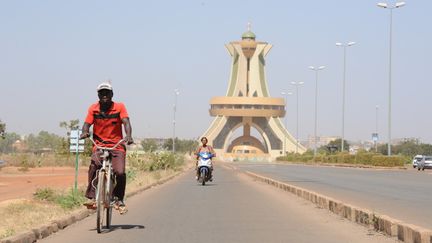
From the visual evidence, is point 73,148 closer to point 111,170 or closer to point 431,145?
point 111,170

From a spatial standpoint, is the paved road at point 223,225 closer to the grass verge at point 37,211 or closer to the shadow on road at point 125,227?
the shadow on road at point 125,227

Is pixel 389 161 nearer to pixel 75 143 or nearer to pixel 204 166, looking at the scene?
pixel 204 166

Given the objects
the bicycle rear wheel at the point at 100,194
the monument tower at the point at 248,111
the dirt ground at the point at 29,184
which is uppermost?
the monument tower at the point at 248,111

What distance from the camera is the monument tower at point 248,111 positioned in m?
164

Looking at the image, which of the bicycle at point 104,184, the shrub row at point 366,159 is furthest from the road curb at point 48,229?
the shrub row at point 366,159

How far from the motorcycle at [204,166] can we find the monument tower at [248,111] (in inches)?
5284

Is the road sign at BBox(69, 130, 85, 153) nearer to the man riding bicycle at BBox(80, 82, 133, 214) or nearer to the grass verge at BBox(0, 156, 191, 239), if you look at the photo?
the grass verge at BBox(0, 156, 191, 239)

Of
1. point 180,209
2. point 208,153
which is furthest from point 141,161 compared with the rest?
point 180,209

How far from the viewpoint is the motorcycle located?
26188 millimetres

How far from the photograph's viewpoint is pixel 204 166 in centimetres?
2634

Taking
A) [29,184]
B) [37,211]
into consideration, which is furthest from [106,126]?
[29,184]

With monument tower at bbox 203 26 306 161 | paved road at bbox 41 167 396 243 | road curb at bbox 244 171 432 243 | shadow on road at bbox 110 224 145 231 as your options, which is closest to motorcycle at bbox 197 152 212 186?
paved road at bbox 41 167 396 243

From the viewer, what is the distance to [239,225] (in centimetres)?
1148

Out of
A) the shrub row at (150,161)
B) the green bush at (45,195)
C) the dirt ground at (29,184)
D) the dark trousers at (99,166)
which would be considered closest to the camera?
the dark trousers at (99,166)
